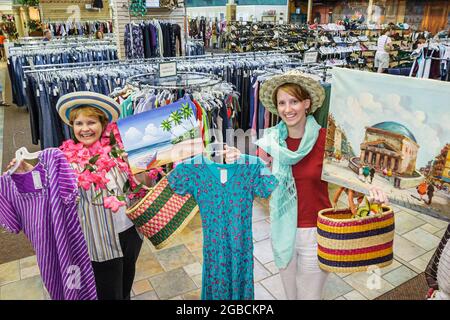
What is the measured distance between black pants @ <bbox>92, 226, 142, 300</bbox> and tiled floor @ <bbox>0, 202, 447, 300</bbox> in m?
0.71

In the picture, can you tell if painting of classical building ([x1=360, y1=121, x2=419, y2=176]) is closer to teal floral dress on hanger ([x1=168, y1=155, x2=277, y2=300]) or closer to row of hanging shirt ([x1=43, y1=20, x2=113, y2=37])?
teal floral dress on hanger ([x1=168, y1=155, x2=277, y2=300])

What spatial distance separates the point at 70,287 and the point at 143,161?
79 centimetres

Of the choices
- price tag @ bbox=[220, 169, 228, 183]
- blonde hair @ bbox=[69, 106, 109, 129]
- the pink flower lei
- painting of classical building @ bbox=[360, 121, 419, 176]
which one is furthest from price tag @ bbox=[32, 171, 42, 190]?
painting of classical building @ bbox=[360, 121, 419, 176]

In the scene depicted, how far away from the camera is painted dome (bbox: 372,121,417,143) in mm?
1596

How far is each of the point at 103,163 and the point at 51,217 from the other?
39 cm

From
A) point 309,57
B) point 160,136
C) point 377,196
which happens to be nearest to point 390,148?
point 377,196

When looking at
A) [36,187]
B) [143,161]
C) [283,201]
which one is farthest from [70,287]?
[283,201]

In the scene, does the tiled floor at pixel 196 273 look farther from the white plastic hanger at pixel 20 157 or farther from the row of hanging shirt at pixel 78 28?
the row of hanging shirt at pixel 78 28

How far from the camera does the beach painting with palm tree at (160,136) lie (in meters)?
1.99

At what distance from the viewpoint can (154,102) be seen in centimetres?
295

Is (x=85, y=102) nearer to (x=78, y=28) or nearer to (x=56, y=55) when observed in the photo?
(x=56, y=55)

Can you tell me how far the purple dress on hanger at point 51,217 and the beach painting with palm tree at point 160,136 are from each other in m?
0.35

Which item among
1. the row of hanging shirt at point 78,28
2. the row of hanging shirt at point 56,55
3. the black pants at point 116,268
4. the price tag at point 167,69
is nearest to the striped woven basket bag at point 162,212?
the black pants at point 116,268

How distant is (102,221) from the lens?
2076 millimetres
